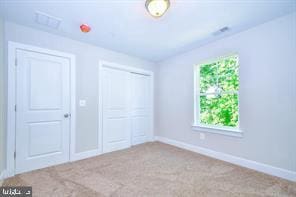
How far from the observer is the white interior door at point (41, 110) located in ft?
8.25

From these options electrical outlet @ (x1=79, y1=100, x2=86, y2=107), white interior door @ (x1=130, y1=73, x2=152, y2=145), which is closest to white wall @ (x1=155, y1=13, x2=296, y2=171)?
white interior door @ (x1=130, y1=73, x2=152, y2=145)

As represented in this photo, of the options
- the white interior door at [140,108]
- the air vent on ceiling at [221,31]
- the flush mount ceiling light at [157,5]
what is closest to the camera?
the flush mount ceiling light at [157,5]

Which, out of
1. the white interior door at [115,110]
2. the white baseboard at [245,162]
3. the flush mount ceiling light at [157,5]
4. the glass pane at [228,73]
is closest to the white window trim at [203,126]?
the glass pane at [228,73]

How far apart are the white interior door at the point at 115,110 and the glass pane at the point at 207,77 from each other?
1.76 m

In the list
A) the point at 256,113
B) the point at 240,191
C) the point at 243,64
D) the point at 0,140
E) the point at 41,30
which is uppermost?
the point at 41,30

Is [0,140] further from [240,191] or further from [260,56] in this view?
[260,56]

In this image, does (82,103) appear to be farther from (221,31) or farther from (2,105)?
(221,31)

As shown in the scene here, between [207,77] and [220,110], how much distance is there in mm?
758

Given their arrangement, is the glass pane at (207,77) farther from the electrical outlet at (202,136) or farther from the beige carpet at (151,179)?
the beige carpet at (151,179)

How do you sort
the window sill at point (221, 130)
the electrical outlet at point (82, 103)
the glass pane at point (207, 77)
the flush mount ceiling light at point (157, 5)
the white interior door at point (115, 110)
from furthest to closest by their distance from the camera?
the white interior door at point (115, 110), the glass pane at point (207, 77), the electrical outlet at point (82, 103), the window sill at point (221, 130), the flush mount ceiling light at point (157, 5)

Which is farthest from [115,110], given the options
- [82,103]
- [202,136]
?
[202,136]

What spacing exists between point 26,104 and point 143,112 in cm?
263

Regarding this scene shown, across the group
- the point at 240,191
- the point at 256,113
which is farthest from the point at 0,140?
the point at 256,113

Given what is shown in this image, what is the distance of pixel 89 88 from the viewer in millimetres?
3297
